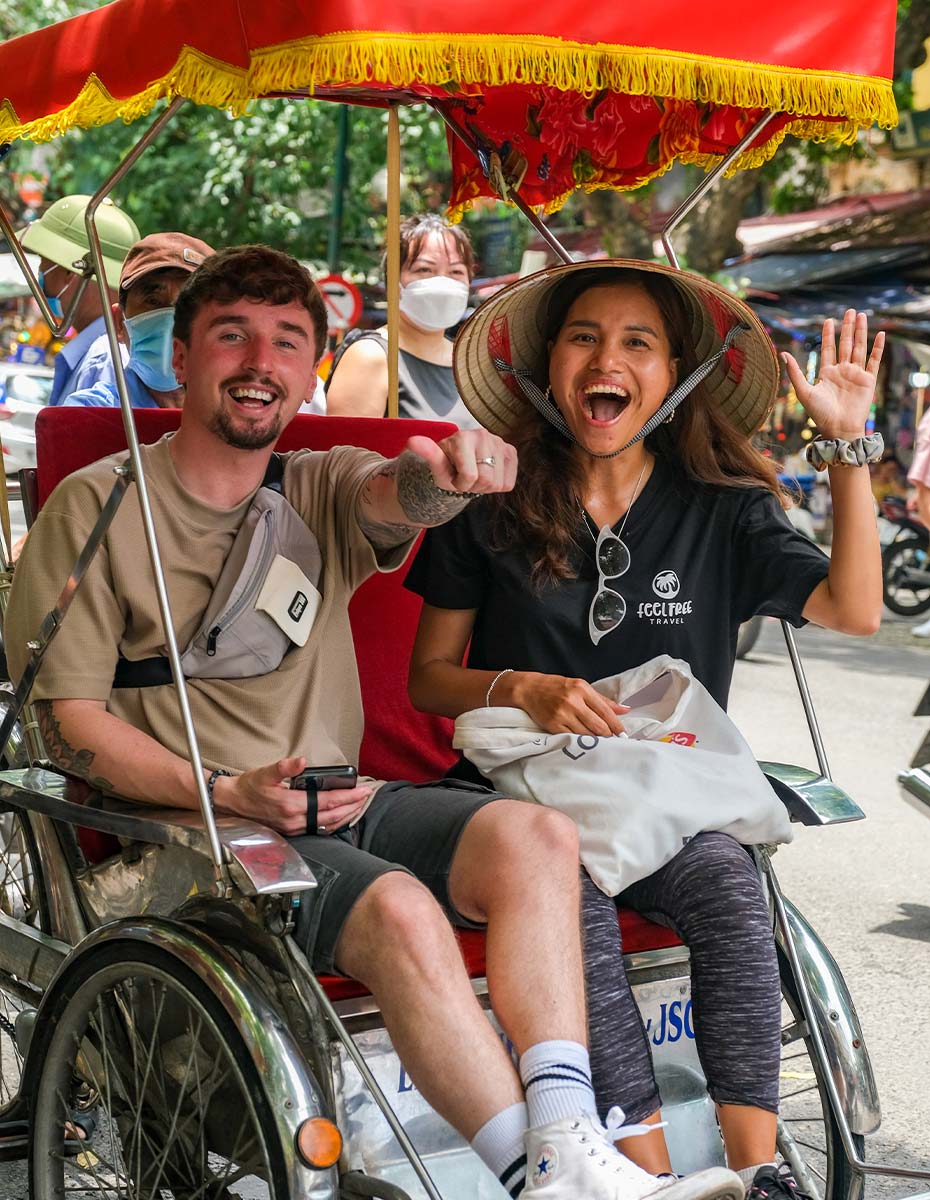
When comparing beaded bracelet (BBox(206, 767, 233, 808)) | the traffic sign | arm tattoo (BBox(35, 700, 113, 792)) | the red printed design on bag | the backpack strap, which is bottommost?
the red printed design on bag

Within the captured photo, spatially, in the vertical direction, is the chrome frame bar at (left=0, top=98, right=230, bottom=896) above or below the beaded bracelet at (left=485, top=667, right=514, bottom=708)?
above

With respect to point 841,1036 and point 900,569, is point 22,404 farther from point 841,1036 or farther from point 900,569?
point 841,1036

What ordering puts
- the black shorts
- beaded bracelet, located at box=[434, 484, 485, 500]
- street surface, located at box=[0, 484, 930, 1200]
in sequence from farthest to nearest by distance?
1. street surface, located at box=[0, 484, 930, 1200]
2. beaded bracelet, located at box=[434, 484, 485, 500]
3. the black shorts

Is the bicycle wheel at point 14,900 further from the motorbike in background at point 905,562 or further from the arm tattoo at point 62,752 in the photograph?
the motorbike in background at point 905,562

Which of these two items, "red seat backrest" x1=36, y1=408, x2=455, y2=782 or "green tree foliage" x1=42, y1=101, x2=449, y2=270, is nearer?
"red seat backrest" x1=36, y1=408, x2=455, y2=782

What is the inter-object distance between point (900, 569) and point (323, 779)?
1077cm

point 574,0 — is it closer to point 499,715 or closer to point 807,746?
point 499,715

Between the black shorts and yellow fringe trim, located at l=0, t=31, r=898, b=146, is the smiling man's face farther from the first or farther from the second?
the black shorts

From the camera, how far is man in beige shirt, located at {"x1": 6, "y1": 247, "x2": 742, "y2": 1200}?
2.29 meters

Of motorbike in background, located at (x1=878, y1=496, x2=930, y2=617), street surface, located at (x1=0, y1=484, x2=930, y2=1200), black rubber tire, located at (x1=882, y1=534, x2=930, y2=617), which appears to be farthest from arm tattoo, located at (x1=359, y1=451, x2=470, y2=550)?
black rubber tire, located at (x1=882, y1=534, x2=930, y2=617)

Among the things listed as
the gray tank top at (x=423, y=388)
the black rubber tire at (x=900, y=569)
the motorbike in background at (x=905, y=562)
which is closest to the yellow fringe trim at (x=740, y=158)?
the gray tank top at (x=423, y=388)

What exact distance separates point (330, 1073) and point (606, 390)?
136 centimetres

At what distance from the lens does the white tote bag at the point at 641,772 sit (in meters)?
2.66

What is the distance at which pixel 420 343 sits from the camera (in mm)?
5156
